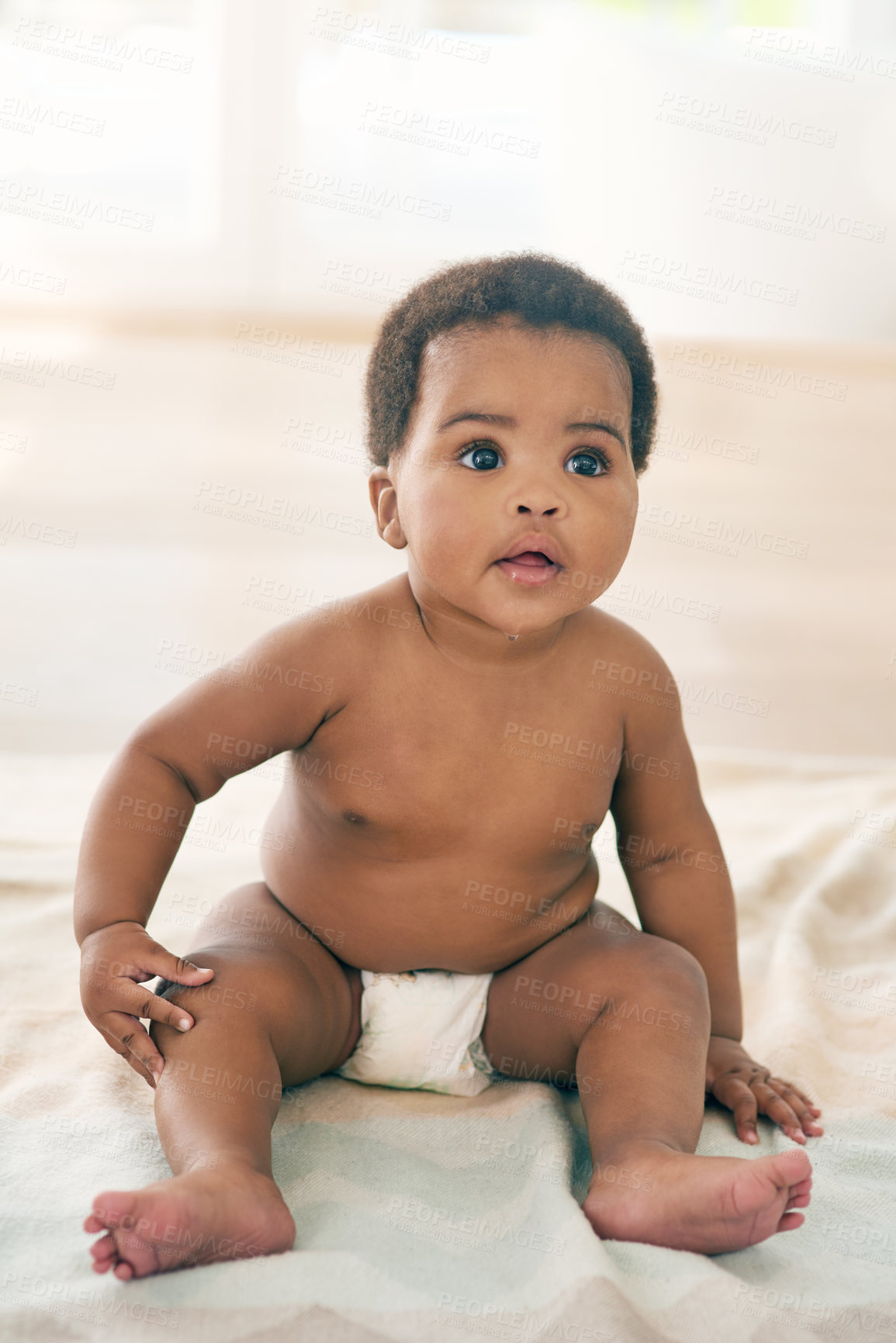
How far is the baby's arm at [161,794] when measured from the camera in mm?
849

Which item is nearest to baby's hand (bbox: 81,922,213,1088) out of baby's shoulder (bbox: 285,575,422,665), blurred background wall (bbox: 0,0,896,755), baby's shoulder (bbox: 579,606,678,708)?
baby's shoulder (bbox: 285,575,422,665)

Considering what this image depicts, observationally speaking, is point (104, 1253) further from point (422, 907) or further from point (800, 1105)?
point (800, 1105)

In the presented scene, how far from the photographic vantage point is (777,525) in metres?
3.21

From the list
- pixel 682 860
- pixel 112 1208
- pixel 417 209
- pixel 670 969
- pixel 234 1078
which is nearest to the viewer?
pixel 112 1208

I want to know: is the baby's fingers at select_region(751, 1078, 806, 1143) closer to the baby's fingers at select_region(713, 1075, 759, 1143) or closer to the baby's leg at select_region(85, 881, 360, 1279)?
the baby's fingers at select_region(713, 1075, 759, 1143)

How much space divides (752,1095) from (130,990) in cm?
45

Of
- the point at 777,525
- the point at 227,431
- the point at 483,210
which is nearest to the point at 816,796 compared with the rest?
the point at 777,525

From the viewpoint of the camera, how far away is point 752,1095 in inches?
37.9

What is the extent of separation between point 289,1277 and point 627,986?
0.32 meters

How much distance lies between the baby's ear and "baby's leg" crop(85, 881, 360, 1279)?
0.29m

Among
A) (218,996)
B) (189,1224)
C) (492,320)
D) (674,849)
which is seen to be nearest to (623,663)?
(674,849)

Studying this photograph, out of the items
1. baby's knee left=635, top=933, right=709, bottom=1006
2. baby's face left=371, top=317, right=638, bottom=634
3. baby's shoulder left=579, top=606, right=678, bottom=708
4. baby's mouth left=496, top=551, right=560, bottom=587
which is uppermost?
baby's face left=371, top=317, right=638, bottom=634

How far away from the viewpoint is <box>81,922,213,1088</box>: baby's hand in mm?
840

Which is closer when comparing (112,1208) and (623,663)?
(112,1208)
